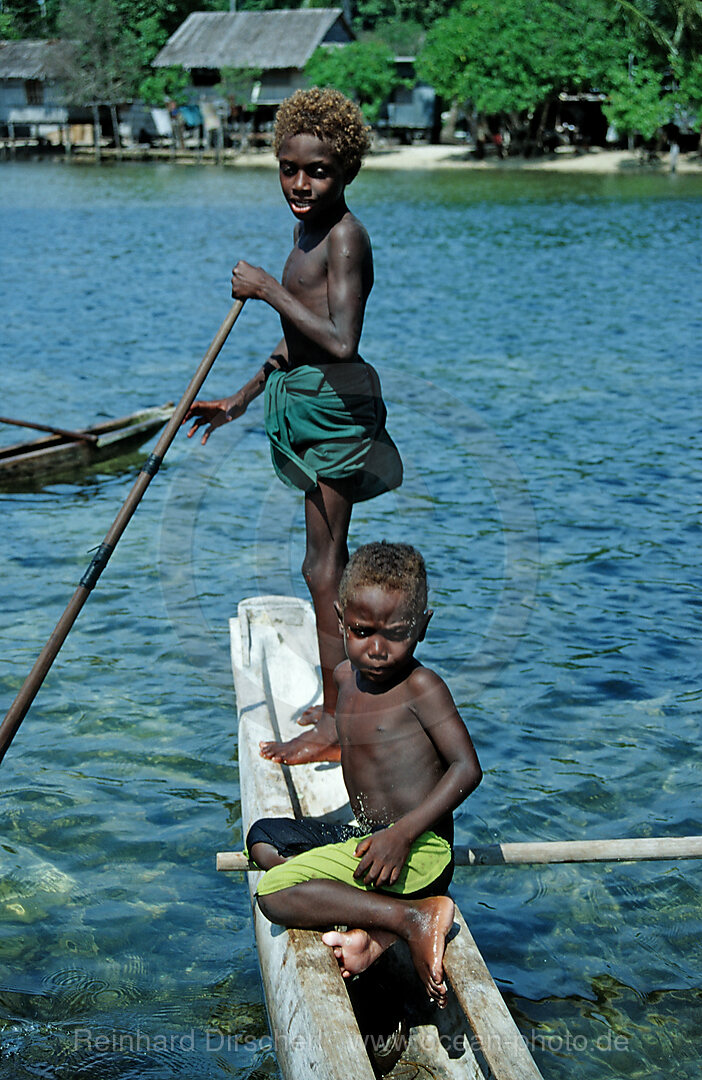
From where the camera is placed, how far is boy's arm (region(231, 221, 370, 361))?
363 cm

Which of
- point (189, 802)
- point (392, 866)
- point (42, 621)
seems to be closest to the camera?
point (392, 866)

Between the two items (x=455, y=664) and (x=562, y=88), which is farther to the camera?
(x=562, y=88)

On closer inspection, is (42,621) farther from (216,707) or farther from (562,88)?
(562,88)

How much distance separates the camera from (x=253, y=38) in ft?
168

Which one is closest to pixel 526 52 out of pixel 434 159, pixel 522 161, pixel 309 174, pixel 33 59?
pixel 522 161

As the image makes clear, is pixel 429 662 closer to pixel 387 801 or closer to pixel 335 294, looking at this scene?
pixel 335 294

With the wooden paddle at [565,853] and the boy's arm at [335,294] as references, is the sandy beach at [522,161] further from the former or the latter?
the wooden paddle at [565,853]

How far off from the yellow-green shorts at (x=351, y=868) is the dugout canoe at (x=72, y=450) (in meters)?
6.49

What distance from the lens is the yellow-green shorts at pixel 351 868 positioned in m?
3.05

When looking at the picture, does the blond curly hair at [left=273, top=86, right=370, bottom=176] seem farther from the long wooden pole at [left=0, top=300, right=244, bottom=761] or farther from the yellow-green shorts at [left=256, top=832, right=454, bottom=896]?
the yellow-green shorts at [left=256, top=832, right=454, bottom=896]

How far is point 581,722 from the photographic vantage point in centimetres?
557

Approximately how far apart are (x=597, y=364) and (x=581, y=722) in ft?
28.0

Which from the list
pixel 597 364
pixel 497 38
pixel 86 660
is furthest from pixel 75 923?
pixel 497 38

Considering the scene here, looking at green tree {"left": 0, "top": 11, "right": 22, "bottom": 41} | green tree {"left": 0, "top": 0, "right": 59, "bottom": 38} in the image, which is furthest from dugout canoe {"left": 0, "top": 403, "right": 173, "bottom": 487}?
green tree {"left": 0, "top": 0, "right": 59, "bottom": 38}
